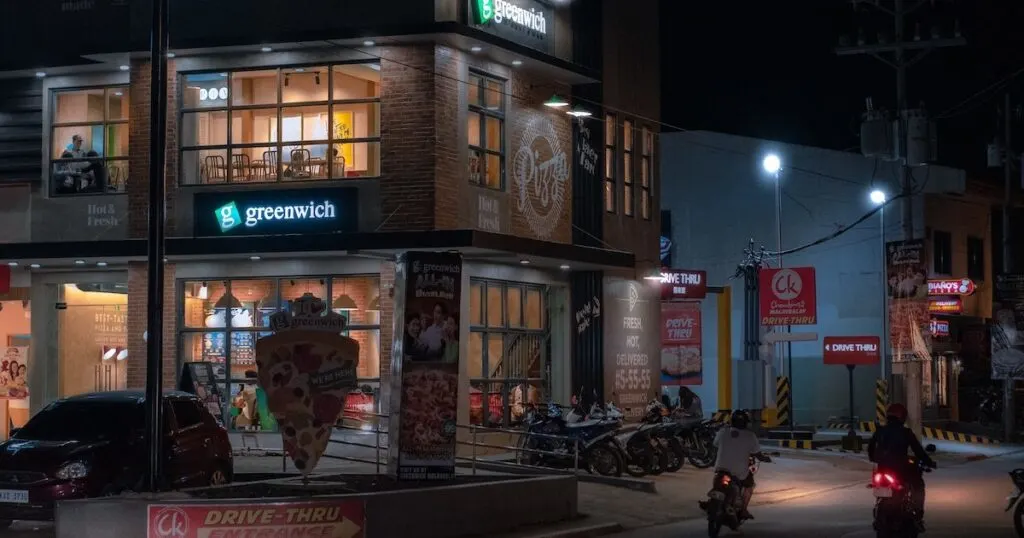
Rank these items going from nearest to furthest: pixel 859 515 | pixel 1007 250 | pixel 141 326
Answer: pixel 859 515 → pixel 141 326 → pixel 1007 250

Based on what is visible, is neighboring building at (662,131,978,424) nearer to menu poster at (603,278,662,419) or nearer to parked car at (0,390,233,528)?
menu poster at (603,278,662,419)

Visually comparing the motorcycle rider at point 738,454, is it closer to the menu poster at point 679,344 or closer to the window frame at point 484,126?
the window frame at point 484,126

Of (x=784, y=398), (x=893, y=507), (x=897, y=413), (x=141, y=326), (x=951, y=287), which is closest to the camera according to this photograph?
(x=893, y=507)

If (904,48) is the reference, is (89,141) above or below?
below

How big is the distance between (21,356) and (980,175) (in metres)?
35.1

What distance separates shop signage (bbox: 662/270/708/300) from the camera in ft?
112

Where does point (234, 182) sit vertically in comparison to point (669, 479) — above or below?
above


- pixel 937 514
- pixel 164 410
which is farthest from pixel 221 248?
pixel 937 514

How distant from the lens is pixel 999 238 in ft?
171

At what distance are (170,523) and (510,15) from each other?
16.8 m

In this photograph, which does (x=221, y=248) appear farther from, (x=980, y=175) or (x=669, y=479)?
(x=980, y=175)

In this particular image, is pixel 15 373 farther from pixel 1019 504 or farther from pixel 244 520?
pixel 1019 504

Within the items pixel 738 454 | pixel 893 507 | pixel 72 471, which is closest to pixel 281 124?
pixel 72 471

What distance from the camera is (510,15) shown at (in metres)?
27.8
